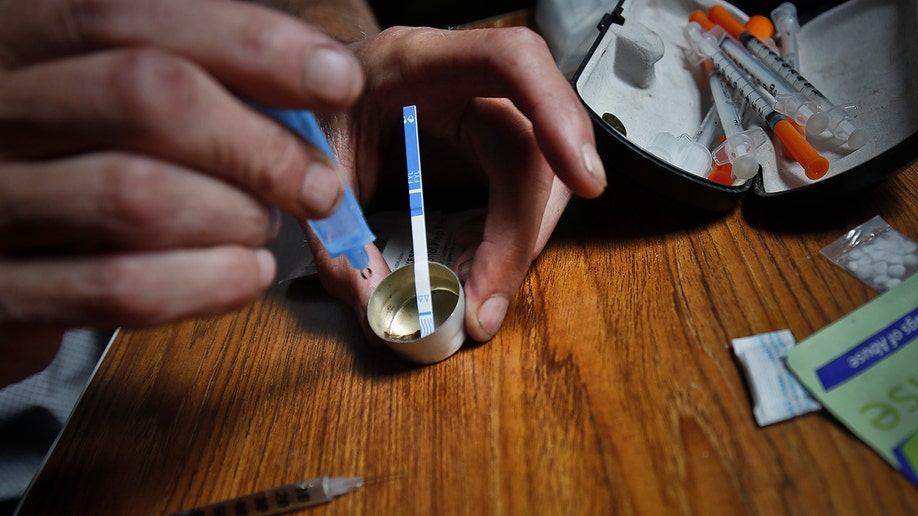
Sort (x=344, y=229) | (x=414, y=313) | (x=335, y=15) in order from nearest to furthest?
(x=344, y=229) → (x=414, y=313) → (x=335, y=15)

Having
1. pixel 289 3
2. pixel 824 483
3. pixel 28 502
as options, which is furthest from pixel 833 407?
pixel 289 3

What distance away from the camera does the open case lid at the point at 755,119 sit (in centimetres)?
50

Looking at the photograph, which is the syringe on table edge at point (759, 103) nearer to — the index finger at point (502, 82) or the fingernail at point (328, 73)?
the index finger at point (502, 82)

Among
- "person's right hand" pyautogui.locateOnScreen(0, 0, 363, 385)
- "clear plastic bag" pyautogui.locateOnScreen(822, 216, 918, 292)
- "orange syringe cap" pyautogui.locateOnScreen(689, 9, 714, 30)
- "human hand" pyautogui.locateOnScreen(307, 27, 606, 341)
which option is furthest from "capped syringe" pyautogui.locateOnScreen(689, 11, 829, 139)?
"person's right hand" pyautogui.locateOnScreen(0, 0, 363, 385)

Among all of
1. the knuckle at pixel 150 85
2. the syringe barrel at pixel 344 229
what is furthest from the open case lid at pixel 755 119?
the knuckle at pixel 150 85

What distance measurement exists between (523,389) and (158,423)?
0.33 m

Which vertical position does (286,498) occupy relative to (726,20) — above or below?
below

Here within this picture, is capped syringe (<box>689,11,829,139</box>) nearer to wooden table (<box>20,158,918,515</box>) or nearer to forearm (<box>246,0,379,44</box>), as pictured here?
wooden table (<box>20,158,918,515</box>)

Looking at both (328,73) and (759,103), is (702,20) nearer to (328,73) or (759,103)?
(759,103)

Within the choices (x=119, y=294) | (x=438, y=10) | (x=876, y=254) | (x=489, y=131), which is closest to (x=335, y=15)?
(x=438, y=10)

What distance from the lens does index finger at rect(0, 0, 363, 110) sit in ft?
0.90

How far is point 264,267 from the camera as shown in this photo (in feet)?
1.11

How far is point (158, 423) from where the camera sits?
0.49 meters

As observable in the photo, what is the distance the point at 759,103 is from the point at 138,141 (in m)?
0.60
